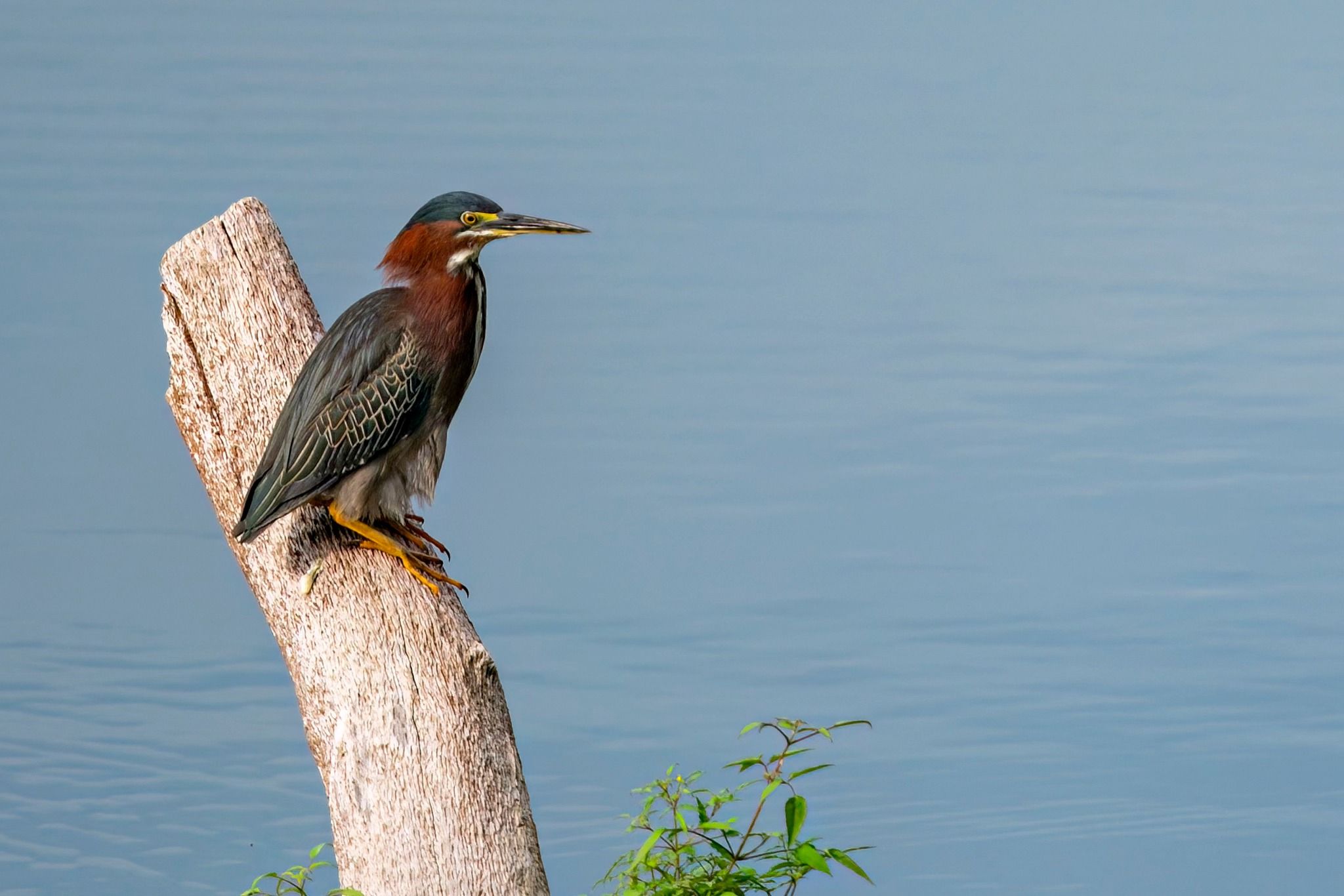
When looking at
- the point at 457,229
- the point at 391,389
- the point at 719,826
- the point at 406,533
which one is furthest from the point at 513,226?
the point at 719,826

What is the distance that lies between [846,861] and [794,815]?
3.2 inches

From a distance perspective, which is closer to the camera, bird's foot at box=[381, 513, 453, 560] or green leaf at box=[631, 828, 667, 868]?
green leaf at box=[631, 828, 667, 868]

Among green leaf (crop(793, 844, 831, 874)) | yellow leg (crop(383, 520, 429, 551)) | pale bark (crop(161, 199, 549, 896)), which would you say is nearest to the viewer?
green leaf (crop(793, 844, 831, 874))

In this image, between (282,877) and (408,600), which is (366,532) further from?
(282,877)

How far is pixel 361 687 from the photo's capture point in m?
2.15

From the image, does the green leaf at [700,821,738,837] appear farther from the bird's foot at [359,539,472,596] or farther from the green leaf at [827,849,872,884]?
the bird's foot at [359,539,472,596]

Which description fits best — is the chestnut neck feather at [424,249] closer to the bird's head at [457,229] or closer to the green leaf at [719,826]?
the bird's head at [457,229]

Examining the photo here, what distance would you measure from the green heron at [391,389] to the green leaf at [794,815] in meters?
0.75

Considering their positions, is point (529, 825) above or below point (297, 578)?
below

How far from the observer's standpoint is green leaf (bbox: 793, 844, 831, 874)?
67.2 inches

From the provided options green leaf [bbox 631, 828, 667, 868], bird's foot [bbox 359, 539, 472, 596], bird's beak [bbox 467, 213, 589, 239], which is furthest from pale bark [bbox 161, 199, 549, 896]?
bird's beak [bbox 467, 213, 589, 239]

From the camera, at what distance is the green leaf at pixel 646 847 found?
1730 millimetres

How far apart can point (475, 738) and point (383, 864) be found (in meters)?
0.22

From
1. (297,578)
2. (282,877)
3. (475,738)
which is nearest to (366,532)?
(297,578)
